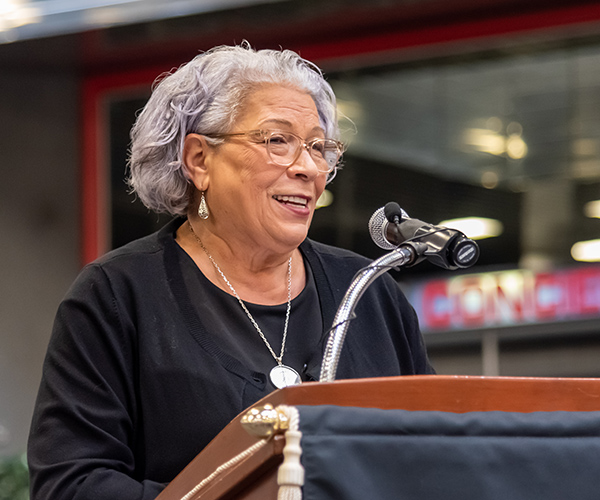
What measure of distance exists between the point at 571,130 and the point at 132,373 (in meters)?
4.54

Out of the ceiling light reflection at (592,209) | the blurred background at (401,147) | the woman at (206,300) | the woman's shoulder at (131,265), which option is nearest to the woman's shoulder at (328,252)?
the woman at (206,300)

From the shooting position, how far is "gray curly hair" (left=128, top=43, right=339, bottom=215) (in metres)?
1.82

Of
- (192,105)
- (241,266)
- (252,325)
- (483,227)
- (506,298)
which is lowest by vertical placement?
(252,325)

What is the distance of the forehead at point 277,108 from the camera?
1.79m

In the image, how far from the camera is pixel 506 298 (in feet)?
18.4

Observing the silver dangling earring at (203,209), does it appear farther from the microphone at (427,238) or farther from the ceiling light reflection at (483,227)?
the ceiling light reflection at (483,227)

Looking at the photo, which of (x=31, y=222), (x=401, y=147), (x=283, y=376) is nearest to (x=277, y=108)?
(x=283, y=376)

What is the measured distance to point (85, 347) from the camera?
153cm

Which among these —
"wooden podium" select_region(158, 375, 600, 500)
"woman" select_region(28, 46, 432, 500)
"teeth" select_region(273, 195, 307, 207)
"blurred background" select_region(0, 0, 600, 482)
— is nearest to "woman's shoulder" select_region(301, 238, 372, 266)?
"woman" select_region(28, 46, 432, 500)

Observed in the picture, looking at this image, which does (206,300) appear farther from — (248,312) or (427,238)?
(427,238)

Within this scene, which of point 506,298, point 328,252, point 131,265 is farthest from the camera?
point 506,298

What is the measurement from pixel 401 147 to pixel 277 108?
4.25 m

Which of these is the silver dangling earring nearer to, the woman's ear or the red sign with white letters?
the woman's ear

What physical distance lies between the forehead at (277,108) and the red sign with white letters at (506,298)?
13.0 feet
